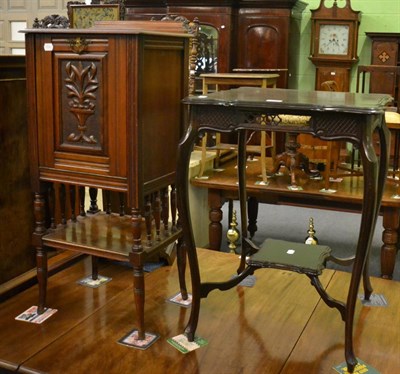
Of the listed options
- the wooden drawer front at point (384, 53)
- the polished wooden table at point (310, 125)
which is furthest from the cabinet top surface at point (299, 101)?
the wooden drawer front at point (384, 53)

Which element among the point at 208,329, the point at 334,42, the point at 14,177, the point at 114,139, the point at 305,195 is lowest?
the point at 208,329

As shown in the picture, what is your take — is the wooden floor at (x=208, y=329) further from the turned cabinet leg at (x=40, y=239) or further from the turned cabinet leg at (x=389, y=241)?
the turned cabinet leg at (x=389, y=241)

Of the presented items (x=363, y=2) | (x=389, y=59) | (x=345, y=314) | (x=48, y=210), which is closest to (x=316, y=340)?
(x=345, y=314)

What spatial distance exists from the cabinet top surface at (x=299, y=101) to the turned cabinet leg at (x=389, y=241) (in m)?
1.36

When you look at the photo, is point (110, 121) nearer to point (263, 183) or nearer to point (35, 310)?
point (35, 310)

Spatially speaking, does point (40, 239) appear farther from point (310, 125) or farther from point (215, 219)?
point (215, 219)

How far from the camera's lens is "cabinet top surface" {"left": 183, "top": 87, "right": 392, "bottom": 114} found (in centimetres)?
195

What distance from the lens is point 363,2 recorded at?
20.0ft

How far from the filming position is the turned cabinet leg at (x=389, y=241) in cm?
350

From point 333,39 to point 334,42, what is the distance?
0.03 meters

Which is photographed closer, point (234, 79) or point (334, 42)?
point (234, 79)

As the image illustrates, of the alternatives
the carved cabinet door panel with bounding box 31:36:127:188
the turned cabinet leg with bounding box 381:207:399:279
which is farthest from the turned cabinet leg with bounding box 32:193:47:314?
the turned cabinet leg with bounding box 381:207:399:279

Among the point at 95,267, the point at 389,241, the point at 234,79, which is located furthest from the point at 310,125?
the point at 234,79

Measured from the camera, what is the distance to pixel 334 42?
5.95 m
